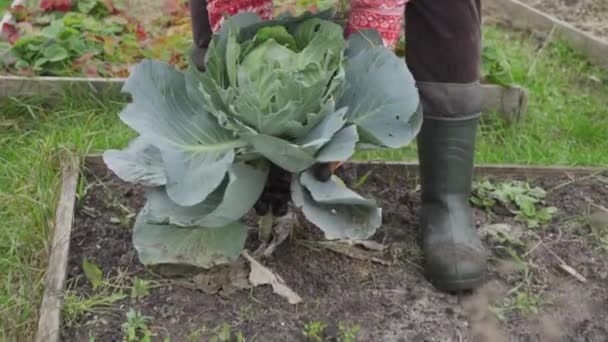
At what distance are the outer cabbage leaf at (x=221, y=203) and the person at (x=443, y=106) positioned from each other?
421 millimetres

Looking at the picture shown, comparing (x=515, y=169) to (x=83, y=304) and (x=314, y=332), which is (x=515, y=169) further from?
(x=83, y=304)

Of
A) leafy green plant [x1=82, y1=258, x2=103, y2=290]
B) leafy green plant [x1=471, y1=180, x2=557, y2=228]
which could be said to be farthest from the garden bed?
leafy green plant [x1=82, y1=258, x2=103, y2=290]

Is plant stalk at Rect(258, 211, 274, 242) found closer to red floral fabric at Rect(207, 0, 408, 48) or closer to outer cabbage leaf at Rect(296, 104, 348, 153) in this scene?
outer cabbage leaf at Rect(296, 104, 348, 153)

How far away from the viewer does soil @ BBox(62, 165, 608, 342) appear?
69.7 inches

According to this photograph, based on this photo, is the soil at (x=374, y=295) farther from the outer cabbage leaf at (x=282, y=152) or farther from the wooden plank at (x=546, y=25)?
the wooden plank at (x=546, y=25)

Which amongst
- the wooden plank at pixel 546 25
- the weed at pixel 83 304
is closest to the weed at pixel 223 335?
the weed at pixel 83 304

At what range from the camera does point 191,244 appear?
1.81 m

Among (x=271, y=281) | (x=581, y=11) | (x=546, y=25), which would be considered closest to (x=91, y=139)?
(x=271, y=281)

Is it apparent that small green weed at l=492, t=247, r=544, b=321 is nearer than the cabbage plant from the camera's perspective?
No

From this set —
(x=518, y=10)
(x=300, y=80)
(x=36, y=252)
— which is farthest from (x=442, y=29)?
(x=518, y=10)

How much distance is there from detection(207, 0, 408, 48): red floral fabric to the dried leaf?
57 centimetres

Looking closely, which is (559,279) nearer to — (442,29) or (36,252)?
(442,29)

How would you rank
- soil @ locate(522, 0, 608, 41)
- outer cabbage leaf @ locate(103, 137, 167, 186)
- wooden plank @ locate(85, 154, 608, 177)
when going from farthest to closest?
1. soil @ locate(522, 0, 608, 41)
2. wooden plank @ locate(85, 154, 608, 177)
3. outer cabbage leaf @ locate(103, 137, 167, 186)

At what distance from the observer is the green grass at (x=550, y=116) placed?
274 centimetres
